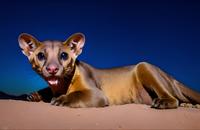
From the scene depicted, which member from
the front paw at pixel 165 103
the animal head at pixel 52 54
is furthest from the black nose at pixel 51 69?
the front paw at pixel 165 103

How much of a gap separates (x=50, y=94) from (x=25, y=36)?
1269 millimetres

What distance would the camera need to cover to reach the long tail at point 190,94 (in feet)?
29.6

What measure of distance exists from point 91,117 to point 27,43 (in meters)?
2.70

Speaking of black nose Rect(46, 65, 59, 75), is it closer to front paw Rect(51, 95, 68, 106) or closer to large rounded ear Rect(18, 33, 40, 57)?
front paw Rect(51, 95, 68, 106)

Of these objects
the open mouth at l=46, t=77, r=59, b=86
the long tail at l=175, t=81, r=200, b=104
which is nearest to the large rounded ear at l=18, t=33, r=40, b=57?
the open mouth at l=46, t=77, r=59, b=86

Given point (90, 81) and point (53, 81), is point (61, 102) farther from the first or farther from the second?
point (90, 81)

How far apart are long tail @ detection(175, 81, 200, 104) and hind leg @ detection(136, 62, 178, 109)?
1.93 ft

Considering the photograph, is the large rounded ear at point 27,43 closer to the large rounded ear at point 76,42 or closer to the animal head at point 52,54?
the animal head at point 52,54

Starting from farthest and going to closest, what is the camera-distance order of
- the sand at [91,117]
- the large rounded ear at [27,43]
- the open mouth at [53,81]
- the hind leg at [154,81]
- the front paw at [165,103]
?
1. the large rounded ear at [27,43]
2. the hind leg at [154,81]
3. the open mouth at [53,81]
4. the front paw at [165,103]
5. the sand at [91,117]

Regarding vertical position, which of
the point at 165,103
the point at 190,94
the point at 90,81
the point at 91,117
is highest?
the point at 90,81

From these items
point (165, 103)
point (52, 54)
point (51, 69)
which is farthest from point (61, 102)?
point (165, 103)

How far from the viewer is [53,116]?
6.30m

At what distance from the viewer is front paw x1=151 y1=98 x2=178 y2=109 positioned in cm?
754

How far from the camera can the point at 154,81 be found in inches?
335
